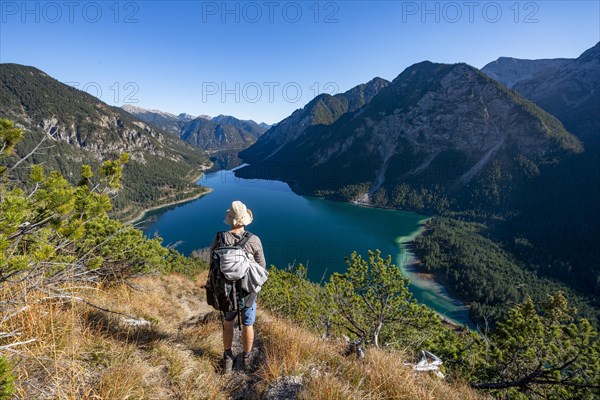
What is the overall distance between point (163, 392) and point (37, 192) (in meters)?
3.22

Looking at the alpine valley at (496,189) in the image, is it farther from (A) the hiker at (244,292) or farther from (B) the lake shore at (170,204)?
(A) the hiker at (244,292)

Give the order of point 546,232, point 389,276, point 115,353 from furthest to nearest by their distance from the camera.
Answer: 1. point 546,232
2. point 389,276
3. point 115,353

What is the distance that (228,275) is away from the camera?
3.62m

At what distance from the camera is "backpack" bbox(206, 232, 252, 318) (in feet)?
11.9

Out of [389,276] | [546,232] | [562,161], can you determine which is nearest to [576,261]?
[546,232]

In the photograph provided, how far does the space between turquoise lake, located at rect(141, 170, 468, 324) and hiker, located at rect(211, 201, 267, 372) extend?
5738 centimetres

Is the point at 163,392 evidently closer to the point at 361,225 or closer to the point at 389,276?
the point at 389,276

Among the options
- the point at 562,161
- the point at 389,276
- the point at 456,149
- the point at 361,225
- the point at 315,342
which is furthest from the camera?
the point at 456,149

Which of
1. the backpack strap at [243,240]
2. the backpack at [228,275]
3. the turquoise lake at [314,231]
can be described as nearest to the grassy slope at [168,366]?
the backpack at [228,275]

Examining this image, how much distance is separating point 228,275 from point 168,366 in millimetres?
1307

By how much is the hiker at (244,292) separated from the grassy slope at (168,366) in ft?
0.80

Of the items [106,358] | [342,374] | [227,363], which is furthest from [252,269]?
[106,358]

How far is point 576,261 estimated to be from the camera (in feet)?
295

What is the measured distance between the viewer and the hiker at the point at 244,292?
3.89 meters
